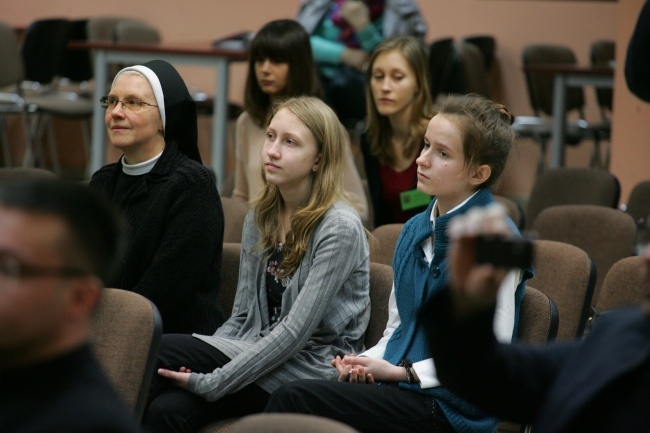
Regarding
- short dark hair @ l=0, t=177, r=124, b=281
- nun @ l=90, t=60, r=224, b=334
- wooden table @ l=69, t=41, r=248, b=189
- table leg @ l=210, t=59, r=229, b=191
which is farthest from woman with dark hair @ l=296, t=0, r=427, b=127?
short dark hair @ l=0, t=177, r=124, b=281

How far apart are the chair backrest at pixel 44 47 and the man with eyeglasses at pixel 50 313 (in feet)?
→ 22.2

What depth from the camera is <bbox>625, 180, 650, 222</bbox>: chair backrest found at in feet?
14.2

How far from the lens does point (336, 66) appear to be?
579 centimetres

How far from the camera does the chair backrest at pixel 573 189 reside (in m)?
4.42

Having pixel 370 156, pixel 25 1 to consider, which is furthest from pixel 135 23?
pixel 370 156

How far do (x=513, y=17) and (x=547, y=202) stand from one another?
4352 mm

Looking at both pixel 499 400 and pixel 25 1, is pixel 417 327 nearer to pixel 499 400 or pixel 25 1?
pixel 499 400

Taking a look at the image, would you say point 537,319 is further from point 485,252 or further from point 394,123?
point 394,123

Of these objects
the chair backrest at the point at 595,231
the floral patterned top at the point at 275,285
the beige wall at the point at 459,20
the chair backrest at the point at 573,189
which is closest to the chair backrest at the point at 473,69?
the beige wall at the point at 459,20

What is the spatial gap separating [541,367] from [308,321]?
1068 millimetres

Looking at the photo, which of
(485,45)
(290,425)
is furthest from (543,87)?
(290,425)

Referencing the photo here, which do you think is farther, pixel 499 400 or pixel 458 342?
pixel 499 400

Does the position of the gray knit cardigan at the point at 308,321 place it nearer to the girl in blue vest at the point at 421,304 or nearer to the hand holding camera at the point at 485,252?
the girl in blue vest at the point at 421,304

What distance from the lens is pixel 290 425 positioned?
1615 millimetres
